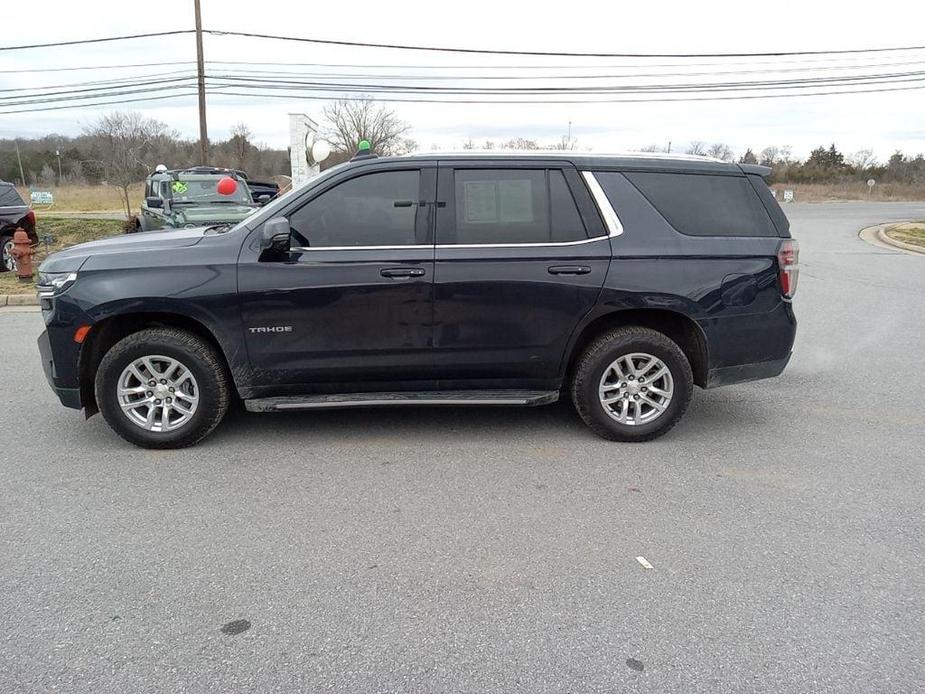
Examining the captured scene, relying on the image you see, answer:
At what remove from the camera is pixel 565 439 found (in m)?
4.85

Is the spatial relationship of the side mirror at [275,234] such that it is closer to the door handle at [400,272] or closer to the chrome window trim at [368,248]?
the chrome window trim at [368,248]

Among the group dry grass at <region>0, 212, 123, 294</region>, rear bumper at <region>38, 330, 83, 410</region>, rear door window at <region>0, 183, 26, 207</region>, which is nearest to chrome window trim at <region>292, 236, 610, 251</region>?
rear bumper at <region>38, 330, 83, 410</region>

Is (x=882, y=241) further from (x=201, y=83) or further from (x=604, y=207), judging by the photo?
(x=201, y=83)

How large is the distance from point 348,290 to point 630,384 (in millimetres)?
2004

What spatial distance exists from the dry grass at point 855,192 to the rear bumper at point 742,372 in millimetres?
52983

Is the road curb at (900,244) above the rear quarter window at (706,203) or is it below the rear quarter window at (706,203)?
below

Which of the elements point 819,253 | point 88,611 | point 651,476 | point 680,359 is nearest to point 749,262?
point 680,359

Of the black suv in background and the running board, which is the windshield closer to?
the black suv in background

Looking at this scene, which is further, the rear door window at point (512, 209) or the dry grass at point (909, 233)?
the dry grass at point (909, 233)

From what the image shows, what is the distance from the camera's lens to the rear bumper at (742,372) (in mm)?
4840

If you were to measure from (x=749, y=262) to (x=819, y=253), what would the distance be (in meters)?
14.0

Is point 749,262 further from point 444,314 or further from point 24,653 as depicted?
point 24,653

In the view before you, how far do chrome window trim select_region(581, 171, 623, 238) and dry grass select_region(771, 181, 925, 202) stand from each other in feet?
175

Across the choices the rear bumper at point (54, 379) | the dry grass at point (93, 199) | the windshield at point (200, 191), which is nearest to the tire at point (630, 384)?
the rear bumper at point (54, 379)
